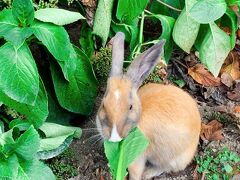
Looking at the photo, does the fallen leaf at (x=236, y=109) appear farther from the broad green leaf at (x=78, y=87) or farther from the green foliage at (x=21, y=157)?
the green foliage at (x=21, y=157)

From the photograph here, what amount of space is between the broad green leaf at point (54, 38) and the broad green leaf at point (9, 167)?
0.56 metres

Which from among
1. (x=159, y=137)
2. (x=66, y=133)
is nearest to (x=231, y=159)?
(x=159, y=137)

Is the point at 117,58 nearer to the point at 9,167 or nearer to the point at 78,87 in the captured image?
the point at 78,87

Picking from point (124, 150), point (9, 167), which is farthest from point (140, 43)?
point (9, 167)

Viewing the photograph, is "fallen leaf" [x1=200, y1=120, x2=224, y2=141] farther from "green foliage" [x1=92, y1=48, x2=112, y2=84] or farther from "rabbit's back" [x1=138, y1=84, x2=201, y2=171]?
"green foliage" [x1=92, y1=48, x2=112, y2=84]

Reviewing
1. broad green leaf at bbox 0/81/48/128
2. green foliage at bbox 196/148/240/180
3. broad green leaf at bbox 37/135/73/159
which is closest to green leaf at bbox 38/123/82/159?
broad green leaf at bbox 37/135/73/159

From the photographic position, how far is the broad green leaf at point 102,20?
3.49m

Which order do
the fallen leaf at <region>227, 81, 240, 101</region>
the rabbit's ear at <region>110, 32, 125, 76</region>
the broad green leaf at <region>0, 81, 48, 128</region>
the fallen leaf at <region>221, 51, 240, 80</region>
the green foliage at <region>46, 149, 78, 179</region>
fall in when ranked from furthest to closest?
the fallen leaf at <region>221, 51, 240, 80</region>, the fallen leaf at <region>227, 81, 240, 101</region>, the green foliage at <region>46, 149, 78, 179</region>, the broad green leaf at <region>0, 81, 48, 128</region>, the rabbit's ear at <region>110, 32, 125, 76</region>

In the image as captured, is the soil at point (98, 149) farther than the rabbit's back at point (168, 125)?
Yes

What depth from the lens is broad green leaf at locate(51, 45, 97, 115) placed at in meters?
3.44

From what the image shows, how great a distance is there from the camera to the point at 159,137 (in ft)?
10.8

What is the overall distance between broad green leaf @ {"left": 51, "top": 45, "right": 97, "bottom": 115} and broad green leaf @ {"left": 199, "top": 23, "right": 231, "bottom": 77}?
709 mm

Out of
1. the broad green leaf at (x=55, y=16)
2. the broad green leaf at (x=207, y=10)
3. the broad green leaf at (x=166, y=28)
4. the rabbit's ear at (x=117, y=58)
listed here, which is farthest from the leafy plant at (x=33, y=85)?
the broad green leaf at (x=207, y=10)

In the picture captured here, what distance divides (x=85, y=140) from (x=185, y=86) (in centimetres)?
83
